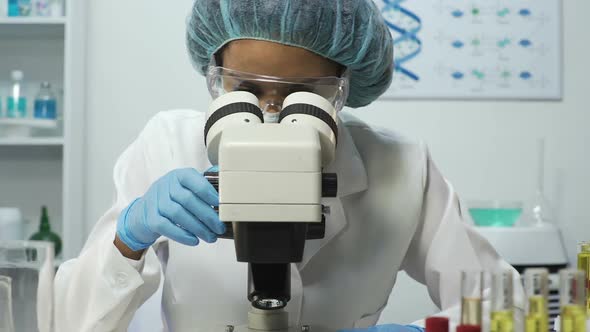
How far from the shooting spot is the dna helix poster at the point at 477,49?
2727 millimetres

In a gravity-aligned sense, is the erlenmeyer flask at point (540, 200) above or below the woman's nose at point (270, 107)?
below

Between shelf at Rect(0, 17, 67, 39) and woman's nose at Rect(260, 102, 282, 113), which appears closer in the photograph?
woman's nose at Rect(260, 102, 282, 113)

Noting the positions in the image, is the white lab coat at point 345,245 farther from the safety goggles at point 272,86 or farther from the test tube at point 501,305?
the test tube at point 501,305

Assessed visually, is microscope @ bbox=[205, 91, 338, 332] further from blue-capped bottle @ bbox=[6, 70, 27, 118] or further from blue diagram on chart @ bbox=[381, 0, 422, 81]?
blue-capped bottle @ bbox=[6, 70, 27, 118]

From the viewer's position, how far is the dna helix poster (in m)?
2.73

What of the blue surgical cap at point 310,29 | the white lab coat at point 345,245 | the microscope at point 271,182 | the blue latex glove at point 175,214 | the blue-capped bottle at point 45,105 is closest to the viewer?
the microscope at point 271,182

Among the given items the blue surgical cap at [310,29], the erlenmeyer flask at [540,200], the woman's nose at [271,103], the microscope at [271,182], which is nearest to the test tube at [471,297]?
the microscope at [271,182]

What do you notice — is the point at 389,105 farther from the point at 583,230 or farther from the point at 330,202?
the point at 330,202

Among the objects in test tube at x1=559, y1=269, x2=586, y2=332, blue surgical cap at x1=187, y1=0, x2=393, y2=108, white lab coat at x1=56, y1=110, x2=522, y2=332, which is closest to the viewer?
test tube at x1=559, y1=269, x2=586, y2=332

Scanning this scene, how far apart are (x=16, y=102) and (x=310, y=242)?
1.72m

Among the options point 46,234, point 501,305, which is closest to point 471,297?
point 501,305

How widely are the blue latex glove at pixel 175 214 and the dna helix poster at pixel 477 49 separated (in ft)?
5.68

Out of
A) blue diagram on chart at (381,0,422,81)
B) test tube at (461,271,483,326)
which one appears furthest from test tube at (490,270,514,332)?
blue diagram on chart at (381,0,422,81)

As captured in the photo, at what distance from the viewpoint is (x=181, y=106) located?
271 centimetres
